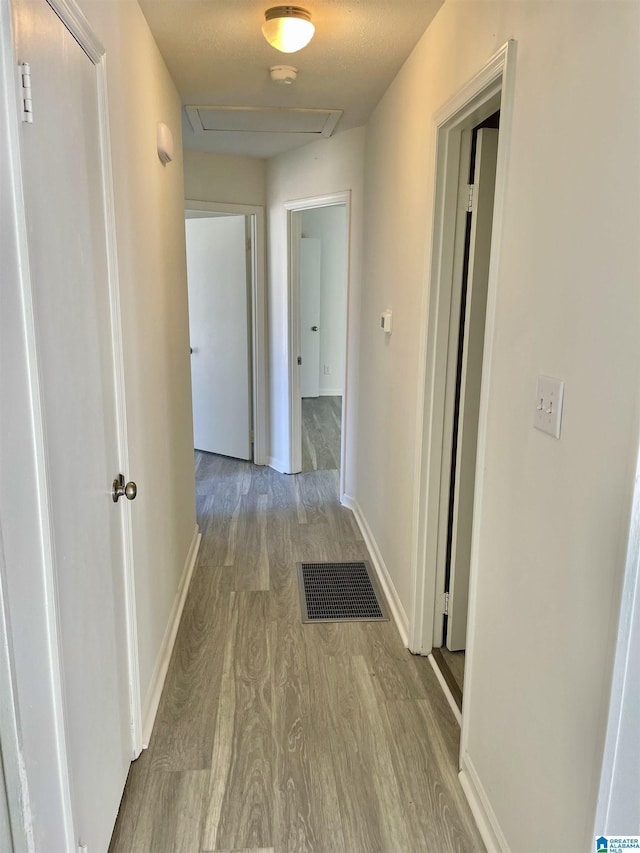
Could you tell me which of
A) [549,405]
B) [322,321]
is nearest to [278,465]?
[322,321]

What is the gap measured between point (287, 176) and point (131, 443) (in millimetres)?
2984

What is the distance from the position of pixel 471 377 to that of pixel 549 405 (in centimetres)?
92

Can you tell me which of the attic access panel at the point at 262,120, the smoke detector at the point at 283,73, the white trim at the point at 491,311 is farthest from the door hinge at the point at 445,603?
the attic access panel at the point at 262,120

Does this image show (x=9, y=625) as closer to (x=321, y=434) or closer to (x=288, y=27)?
(x=288, y=27)

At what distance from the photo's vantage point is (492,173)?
1.96 m

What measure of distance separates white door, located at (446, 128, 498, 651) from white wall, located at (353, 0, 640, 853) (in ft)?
1.03

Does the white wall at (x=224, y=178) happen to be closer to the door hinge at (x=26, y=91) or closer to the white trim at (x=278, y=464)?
the white trim at (x=278, y=464)

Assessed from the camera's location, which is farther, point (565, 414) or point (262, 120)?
point (262, 120)

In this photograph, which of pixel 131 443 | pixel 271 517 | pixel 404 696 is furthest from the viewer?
pixel 271 517

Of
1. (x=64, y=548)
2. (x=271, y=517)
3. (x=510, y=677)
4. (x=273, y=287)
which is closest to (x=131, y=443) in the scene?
(x=64, y=548)

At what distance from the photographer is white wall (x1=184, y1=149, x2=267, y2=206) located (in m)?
4.11

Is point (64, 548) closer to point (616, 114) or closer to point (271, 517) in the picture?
point (616, 114)

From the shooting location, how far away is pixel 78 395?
4.13ft

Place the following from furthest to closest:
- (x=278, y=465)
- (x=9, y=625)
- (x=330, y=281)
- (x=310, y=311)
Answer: (x=330, y=281), (x=310, y=311), (x=278, y=465), (x=9, y=625)
